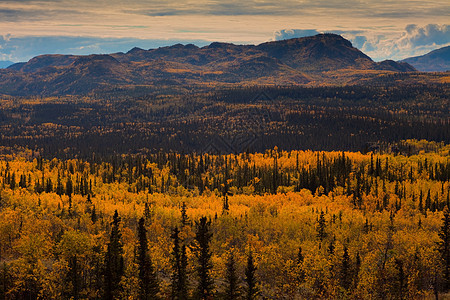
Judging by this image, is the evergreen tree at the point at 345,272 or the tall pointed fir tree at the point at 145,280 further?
the evergreen tree at the point at 345,272

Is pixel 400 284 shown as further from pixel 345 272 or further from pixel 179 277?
pixel 179 277

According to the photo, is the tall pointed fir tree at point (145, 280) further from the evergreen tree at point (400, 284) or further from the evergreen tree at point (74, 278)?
the evergreen tree at point (400, 284)

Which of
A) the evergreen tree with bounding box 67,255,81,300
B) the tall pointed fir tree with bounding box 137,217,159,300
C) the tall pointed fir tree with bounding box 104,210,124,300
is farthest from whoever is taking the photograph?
the evergreen tree with bounding box 67,255,81,300

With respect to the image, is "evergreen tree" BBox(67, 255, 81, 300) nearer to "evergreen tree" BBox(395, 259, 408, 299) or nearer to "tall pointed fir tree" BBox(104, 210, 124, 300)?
"tall pointed fir tree" BBox(104, 210, 124, 300)

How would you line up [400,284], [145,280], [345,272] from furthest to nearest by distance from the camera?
[345,272], [400,284], [145,280]

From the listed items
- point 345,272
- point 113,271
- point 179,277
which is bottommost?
point 179,277

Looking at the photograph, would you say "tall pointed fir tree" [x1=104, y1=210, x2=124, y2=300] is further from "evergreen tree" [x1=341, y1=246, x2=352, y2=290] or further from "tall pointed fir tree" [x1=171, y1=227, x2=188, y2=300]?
"evergreen tree" [x1=341, y1=246, x2=352, y2=290]

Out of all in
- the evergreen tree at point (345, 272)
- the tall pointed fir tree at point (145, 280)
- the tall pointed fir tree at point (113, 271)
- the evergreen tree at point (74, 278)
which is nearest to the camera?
the tall pointed fir tree at point (113, 271)

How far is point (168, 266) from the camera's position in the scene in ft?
422

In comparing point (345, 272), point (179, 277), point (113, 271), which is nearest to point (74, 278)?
point (113, 271)

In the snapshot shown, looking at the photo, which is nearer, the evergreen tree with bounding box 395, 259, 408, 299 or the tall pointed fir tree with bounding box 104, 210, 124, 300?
the tall pointed fir tree with bounding box 104, 210, 124, 300

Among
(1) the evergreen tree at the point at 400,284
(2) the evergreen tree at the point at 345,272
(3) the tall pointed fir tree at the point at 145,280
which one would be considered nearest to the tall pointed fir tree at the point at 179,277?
(3) the tall pointed fir tree at the point at 145,280

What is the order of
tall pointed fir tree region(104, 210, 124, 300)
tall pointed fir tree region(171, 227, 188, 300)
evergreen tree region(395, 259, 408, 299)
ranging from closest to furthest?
tall pointed fir tree region(104, 210, 124, 300), evergreen tree region(395, 259, 408, 299), tall pointed fir tree region(171, 227, 188, 300)

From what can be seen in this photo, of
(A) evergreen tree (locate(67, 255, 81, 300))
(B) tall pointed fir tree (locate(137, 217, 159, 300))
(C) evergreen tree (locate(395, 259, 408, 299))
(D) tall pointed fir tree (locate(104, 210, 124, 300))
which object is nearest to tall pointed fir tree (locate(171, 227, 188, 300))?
(B) tall pointed fir tree (locate(137, 217, 159, 300))
